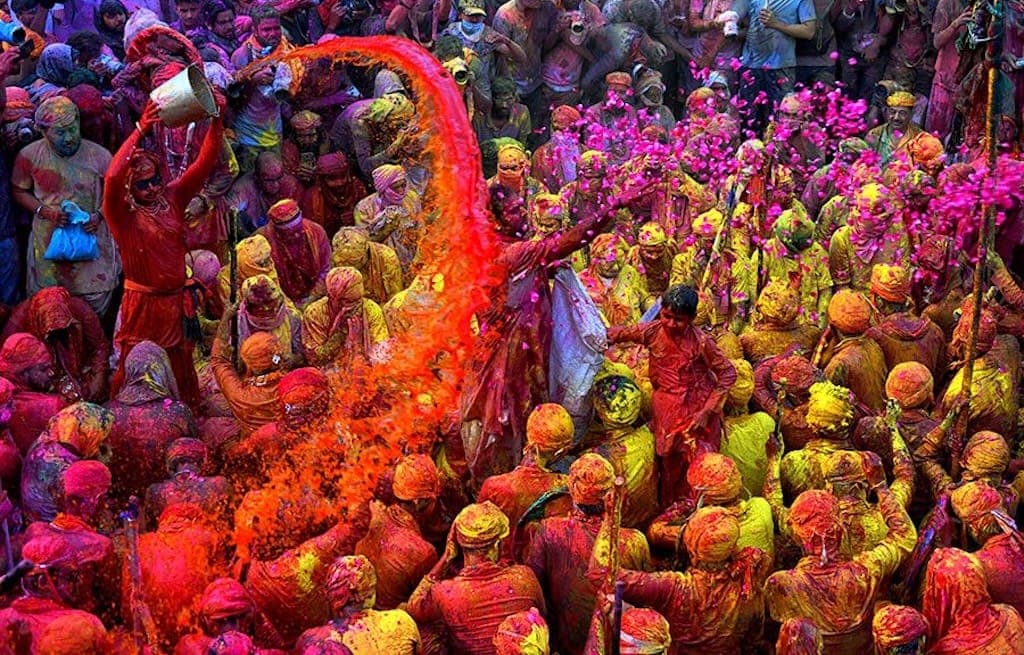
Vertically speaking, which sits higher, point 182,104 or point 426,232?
point 182,104

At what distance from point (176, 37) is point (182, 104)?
1.09m

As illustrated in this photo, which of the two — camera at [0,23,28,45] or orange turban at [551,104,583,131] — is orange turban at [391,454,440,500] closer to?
camera at [0,23,28,45]

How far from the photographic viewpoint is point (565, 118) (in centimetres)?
1573

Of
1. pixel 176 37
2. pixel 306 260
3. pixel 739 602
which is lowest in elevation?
pixel 306 260

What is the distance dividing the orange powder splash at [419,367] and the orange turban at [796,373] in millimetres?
1881

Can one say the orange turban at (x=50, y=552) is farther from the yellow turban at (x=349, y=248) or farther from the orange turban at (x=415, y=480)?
the yellow turban at (x=349, y=248)

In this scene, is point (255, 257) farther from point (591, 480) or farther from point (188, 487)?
point (591, 480)

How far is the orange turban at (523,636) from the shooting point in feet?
26.7

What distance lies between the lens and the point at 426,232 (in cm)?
1327

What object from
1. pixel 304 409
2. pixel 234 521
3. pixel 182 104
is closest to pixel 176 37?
pixel 182 104

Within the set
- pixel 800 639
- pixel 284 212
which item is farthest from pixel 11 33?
pixel 800 639

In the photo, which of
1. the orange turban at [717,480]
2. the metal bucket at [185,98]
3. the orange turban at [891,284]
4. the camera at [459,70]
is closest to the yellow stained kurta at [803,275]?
the orange turban at [891,284]

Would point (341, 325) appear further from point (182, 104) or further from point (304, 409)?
point (182, 104)

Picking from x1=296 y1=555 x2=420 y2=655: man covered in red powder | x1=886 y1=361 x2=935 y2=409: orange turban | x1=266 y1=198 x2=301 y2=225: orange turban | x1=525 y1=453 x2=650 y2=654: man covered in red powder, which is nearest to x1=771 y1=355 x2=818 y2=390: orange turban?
x1=886 y1=361 x2=935 y2=409: orange turban
